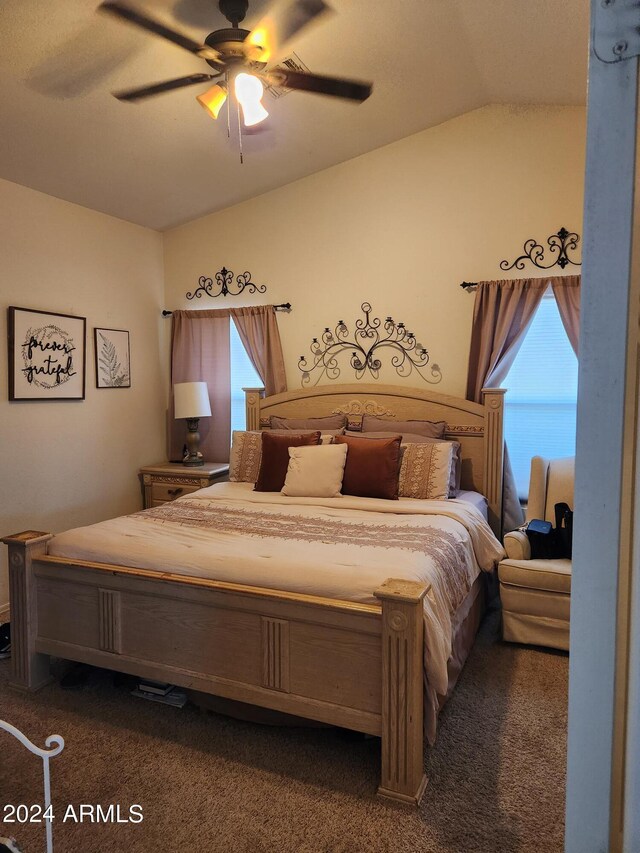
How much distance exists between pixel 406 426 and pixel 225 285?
196 centimetres

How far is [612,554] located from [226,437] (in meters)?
4.05

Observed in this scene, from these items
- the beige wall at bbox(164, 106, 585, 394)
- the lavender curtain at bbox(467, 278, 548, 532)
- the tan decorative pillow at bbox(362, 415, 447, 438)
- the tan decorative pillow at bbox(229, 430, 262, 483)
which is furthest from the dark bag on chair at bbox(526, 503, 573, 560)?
the tan decorative pillow at bbox(229, 430, 262, 483)

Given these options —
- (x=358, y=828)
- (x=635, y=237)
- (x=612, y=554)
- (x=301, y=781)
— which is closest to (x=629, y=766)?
(x=612, y=554)

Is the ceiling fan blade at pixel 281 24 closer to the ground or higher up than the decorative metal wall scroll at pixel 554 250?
higher up

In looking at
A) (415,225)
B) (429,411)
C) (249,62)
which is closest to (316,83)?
(249,62)

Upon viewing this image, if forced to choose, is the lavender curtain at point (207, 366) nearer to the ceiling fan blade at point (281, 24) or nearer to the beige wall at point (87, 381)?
the beige wall at point (87, 381)

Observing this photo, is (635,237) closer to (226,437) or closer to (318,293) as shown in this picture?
(318,293)

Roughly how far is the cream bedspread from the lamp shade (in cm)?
122

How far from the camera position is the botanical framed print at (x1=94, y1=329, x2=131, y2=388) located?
164 inches

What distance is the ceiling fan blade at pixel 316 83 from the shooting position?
95.5 inches

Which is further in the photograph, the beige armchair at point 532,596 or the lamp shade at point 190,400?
the lamp shade at point 190,400

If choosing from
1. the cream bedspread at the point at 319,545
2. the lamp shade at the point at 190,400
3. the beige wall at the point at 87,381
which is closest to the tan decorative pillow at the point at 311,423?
the lamp shade at the point at 190,400

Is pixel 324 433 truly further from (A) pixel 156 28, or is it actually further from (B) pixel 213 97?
(A) pixel 156 28

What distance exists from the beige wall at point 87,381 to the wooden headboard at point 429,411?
0.97 meters
